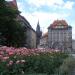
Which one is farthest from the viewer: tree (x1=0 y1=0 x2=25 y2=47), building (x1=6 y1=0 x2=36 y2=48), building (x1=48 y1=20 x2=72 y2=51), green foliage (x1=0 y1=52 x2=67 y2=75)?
building (x1=48 y1=20 x2=72 y2=51)

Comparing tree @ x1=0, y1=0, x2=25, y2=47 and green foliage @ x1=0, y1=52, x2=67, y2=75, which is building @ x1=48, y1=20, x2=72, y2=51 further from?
green foliage @ x1=0, y1=52, x2=67, y2=75

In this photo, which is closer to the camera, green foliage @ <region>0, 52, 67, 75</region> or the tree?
green foliage @ <region>0, 52, 67, 75</region>

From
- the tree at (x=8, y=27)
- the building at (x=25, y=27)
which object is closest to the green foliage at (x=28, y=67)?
the tree at (x=8, y=27)

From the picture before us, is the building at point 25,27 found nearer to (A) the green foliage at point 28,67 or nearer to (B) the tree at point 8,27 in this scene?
(B) the tree at point 8,27

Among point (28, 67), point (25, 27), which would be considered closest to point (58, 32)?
point (25, 27)

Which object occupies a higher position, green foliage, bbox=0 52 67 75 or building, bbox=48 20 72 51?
building, bbox=48 20 72 51

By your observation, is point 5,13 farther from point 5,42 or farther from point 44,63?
point 44,63

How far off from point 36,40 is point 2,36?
73168 mm

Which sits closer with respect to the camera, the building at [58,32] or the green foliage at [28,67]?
the green foliage at [28,67]

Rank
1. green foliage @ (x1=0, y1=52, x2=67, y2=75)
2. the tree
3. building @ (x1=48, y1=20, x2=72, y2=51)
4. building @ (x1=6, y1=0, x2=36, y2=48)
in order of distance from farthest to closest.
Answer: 1. building @ (x1=48, y1=20, x2=72, y2=51)
2. building @ (x1=6, y1=0, x2=36, y2=48)
3. the tree
4. green foliage @ (x1=0, y1=52, x2=67, y2=75)

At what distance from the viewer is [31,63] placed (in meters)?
11.8

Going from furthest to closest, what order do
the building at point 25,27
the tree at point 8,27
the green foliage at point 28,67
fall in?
the building at point 25,27, the tree at point 8,27, the green foliage at point 28,67

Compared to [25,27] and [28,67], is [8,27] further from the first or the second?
[28,67]

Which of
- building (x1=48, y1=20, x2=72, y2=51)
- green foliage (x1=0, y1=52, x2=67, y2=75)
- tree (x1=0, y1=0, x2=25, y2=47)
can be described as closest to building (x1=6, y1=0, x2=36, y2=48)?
building (x1=48, y1=20, x2=72, y2=51)
